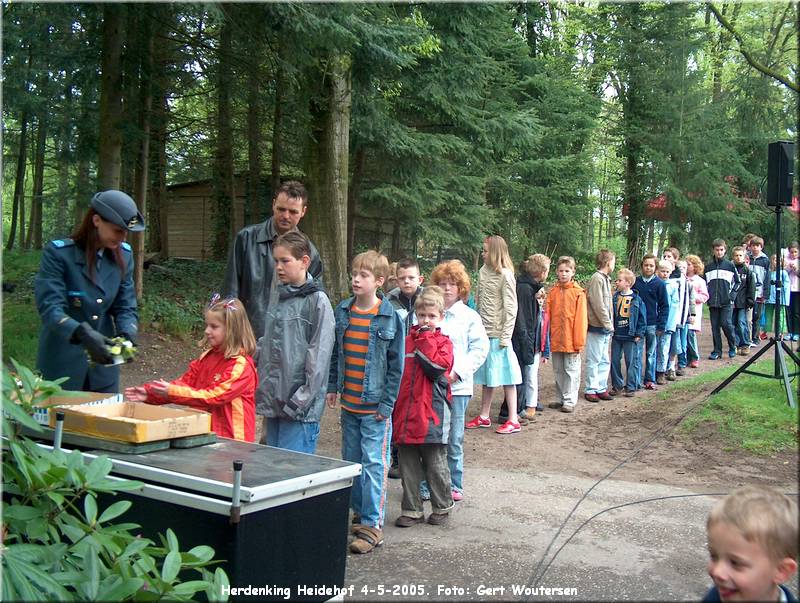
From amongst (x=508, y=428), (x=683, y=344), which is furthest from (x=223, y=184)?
(x=508, y=428)

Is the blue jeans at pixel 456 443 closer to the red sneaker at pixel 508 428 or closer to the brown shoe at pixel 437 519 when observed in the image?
the brown shoe at pixel 437 519

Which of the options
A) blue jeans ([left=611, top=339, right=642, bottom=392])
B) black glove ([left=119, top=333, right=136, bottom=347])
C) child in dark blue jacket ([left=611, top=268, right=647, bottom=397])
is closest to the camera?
black glove ([left=119, top=333, right=136, bottom=347])

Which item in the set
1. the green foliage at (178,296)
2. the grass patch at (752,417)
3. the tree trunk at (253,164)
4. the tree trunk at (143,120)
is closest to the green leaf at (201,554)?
the grass patch at (752,417)

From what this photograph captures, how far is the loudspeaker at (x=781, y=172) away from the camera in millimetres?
9430

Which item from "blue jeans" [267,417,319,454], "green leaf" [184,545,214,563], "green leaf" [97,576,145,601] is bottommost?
"green leaf" [97,576,145,601]

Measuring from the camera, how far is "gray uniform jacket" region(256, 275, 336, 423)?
486 centimetres

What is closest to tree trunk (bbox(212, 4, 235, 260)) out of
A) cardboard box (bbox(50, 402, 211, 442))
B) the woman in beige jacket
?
the woman in beige jacket

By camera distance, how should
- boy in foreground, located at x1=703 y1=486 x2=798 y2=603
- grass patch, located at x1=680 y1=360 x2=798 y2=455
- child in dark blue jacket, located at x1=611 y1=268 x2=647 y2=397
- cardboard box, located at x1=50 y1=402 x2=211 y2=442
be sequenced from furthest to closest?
1. child in dark blue jacket, located at x1=611 y1=268 x2=647 y2=397
2. grass patch, located at x1=680 y1=360 x2=798 y2=455
3. cardboard box, located at x1=50 y1=402 x2=211 y2=442
4. boy in foreground, located at x1=703 y1=486 x2=798 y2=603

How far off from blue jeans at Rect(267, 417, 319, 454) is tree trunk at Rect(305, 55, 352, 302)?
29.6 ft

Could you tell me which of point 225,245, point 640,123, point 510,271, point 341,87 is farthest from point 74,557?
point 640,123

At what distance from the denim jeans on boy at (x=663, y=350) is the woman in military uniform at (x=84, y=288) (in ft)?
30.9

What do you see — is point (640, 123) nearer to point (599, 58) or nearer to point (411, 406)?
point (599, 58)

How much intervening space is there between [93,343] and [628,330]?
8.58 metres

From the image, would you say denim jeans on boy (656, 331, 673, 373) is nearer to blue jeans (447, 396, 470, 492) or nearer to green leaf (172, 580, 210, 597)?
blue jeans (447, 396, 470, 492)
